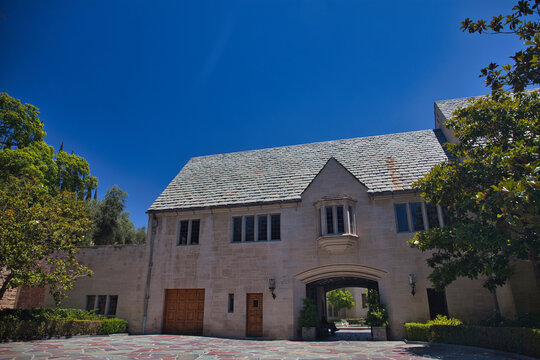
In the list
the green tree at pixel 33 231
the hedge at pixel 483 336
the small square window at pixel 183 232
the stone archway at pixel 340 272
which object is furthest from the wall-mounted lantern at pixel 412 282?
the green tree at pixel 33 231

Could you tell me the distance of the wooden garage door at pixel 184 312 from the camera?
2139 centimetres

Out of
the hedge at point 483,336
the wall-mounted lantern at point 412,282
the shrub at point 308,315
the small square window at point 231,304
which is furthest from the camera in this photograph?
the small square window at point 231,304

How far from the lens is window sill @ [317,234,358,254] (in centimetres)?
1914

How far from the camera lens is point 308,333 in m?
18.7

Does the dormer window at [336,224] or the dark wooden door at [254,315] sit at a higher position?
the dormer window at [336,224]

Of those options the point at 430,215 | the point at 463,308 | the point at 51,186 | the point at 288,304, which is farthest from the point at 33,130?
the point at 463,308

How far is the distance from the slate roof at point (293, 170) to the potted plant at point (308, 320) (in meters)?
6.32

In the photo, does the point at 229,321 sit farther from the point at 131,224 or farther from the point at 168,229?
the point at 131,224

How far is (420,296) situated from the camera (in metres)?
18.1

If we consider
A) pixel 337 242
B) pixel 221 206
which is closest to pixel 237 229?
pixel 221 206

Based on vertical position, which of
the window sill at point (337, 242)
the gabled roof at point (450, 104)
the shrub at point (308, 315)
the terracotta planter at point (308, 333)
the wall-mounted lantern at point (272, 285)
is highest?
the gabled roof at point (450, 104)

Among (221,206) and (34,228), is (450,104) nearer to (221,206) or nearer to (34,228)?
(221,206)

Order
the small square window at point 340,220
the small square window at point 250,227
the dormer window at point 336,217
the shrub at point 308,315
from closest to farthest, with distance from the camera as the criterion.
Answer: the shrub at point 308,315, the dormer window at point 336,217, the small square window at point 340,220, the small square window at point 250,227

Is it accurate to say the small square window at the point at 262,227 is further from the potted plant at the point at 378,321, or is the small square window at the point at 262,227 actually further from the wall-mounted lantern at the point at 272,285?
the potted plant at the point at 378,321
